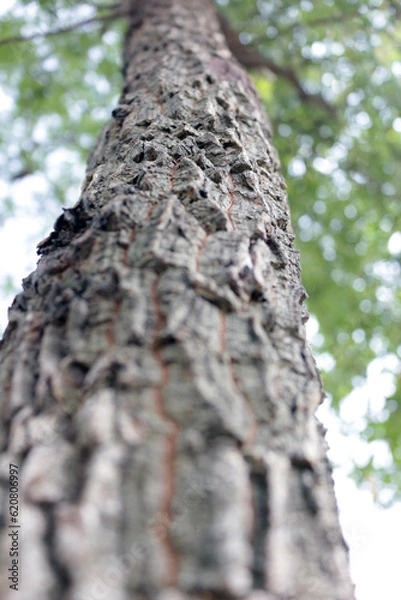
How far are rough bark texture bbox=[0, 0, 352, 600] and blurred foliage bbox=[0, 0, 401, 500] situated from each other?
10.3ft

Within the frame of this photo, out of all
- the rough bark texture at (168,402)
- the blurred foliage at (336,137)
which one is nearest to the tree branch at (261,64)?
the blurred foliage at (336,137)

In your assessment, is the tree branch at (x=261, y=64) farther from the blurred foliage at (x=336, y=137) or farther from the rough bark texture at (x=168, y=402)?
the rough bark texture at (x=168, y=402)

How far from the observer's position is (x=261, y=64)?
4609 mm

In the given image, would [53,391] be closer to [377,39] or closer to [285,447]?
[285,447]

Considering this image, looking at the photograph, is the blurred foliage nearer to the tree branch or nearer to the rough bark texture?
the tree branch

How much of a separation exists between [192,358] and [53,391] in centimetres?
30

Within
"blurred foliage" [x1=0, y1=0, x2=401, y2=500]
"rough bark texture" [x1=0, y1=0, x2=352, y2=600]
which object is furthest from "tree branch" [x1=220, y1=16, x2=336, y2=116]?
"rough bark texture" [x1=0, y1=0, x2=352, y2=600]

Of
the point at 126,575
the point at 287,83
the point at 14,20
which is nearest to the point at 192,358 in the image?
the point at 126,575

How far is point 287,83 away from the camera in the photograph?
16.3ft

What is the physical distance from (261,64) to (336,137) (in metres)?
0.93

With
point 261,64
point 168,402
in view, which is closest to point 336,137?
point 261,64

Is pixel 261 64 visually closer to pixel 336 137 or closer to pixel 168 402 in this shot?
pixel 336 137

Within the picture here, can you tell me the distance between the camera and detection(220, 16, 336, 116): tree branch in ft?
14.7

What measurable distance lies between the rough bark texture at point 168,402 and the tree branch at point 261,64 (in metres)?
3.21
